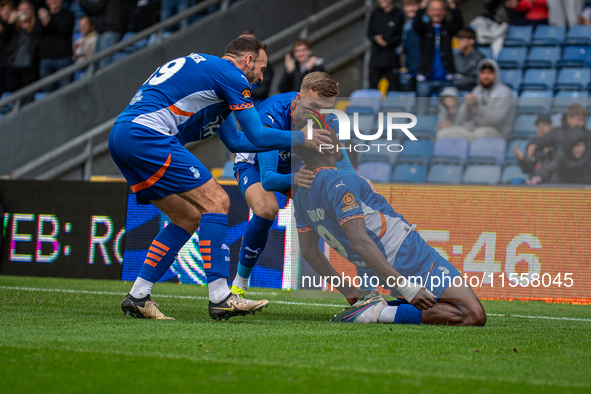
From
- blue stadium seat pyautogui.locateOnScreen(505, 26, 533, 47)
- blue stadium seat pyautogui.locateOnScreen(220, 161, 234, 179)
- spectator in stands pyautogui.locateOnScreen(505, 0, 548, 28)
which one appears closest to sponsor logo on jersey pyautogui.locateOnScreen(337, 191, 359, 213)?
blue stadium seat pyautogui.locateOnScreen(220, 161, 234, 179)

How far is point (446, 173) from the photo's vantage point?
6.80 meters

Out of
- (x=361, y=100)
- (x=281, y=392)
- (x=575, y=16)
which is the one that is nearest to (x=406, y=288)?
(x=281, y=392)

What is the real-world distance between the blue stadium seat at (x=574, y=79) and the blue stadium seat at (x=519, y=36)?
3.39 feet

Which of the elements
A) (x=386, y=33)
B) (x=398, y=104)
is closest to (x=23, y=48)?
(x=386, y=33)

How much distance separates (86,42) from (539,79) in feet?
24.1

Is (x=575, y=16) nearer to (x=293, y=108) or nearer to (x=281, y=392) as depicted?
(x=293, y=108)

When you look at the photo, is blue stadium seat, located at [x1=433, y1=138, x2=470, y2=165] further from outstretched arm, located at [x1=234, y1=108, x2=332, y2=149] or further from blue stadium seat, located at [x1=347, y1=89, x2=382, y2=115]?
outstretched arm, located at [x1=234, y1=108, x2=332, y2=149]

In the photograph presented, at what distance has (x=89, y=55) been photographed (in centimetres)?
1180

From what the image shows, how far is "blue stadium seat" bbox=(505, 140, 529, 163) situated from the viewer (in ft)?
22.4

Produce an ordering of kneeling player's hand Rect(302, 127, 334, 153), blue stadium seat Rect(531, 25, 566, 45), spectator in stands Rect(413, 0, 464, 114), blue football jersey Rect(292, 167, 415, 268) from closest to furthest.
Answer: kneeling player's hand Rect(302, 127, 334, 153), blue football jersey Rect(292, 167, 415, 268), spectator in stands Rect(413, 0, 464, 114), blue stadium seat Rect(531, 25, 566, 45)

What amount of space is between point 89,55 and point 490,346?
9.92 m

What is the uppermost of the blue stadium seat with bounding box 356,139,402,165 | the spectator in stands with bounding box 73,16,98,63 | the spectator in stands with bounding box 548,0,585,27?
the spectator in stands with bounding box 548,0,585,27

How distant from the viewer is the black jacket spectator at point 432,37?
9539 mm

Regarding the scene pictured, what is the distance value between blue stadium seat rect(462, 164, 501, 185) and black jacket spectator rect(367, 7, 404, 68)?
11.8ft
